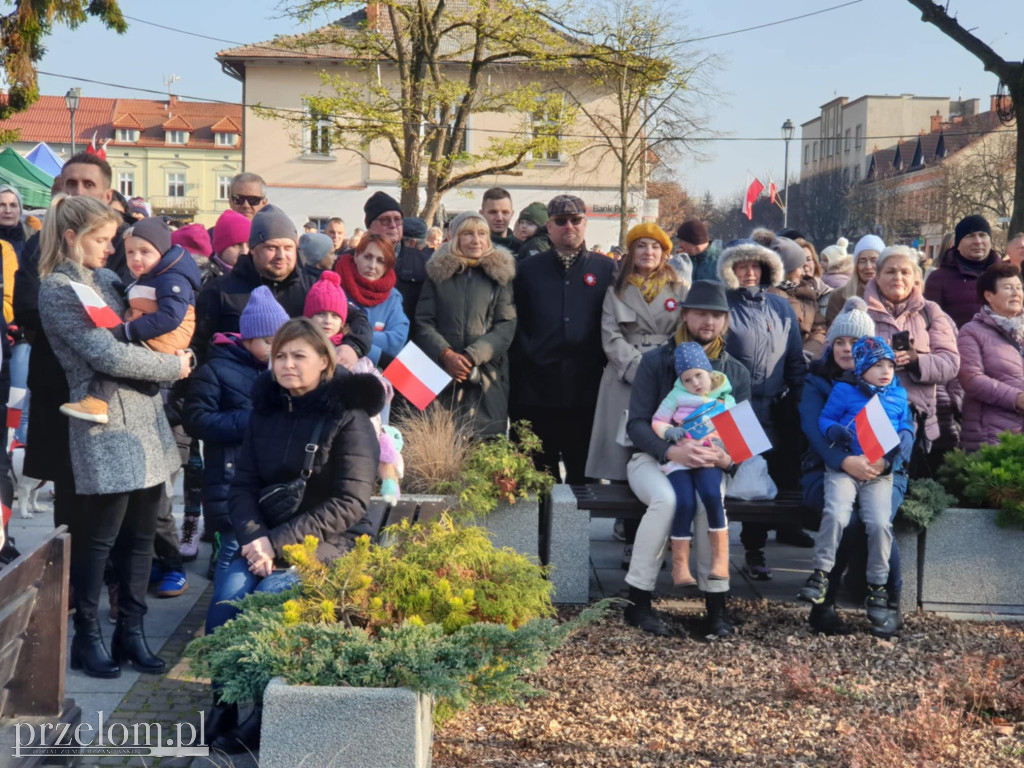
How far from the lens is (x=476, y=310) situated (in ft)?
23.4

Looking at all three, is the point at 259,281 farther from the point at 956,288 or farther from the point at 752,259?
the point at 956,288

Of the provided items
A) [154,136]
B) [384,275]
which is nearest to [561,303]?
[384,275]

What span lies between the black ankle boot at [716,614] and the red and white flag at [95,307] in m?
3.21

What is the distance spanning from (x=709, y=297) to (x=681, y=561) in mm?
1430

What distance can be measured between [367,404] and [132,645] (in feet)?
5.34

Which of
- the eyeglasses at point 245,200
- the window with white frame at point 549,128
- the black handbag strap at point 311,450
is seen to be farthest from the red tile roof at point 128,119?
the black handbag strap at point 311,450

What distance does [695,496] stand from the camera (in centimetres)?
598

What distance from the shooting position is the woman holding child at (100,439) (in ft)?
16.2

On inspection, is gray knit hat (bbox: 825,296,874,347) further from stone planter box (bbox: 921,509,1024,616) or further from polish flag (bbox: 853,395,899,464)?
stone planter box (bbox: 921,509,1024,616)

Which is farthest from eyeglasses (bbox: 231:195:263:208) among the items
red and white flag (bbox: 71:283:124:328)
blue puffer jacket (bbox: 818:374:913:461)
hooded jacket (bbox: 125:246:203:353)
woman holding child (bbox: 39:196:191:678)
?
blue puffer jacket (bbox: 818:374:913:461)

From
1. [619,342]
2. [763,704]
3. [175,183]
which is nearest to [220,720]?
[763,704]

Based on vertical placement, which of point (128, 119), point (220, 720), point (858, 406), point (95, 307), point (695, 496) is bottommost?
point (220, 720)

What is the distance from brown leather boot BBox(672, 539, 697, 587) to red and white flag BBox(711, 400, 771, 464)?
52 cm

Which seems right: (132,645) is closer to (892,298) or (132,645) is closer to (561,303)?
(561,303)
